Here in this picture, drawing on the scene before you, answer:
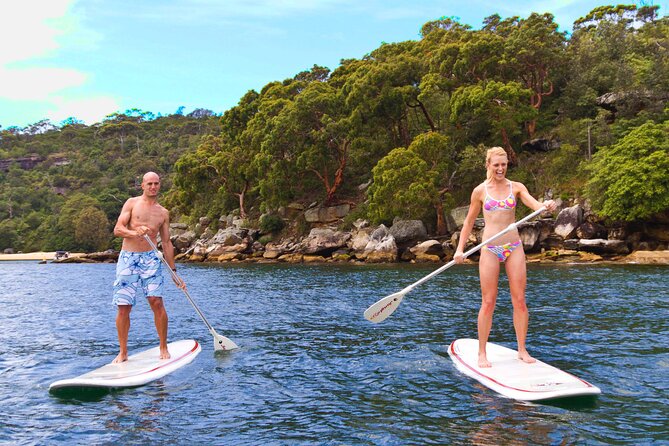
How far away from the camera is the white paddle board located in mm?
7309

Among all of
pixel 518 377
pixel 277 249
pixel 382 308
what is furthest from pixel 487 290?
pixel 277 249

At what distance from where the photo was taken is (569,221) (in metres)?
34.6

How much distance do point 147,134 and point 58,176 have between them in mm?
33733

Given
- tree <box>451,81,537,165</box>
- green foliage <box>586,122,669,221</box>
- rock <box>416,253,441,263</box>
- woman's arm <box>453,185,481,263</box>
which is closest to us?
woman's arm <box>453,185,481,263</box>

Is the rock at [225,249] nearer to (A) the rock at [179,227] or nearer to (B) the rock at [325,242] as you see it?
(B) the rock at [325,242]

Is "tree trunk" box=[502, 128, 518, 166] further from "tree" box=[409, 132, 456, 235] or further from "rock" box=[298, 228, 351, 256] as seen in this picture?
"rock" box=[298, 228, 351, 256]

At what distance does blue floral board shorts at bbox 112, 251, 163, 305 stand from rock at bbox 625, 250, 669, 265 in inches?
1095

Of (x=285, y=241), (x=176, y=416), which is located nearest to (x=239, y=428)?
(x=176, y=416)

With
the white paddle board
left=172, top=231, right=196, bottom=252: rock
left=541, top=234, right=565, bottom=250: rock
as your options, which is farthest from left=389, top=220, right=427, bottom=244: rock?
the white paddle board

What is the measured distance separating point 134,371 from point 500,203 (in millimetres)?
5891

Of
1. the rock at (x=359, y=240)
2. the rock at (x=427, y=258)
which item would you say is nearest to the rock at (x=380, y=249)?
the rock at (x=359, y=240)

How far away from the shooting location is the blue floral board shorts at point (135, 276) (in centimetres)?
842

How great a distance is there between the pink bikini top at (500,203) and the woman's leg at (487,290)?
2.03 feet

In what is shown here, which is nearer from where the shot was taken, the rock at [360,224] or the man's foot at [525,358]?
the man's foot at [525,358]
